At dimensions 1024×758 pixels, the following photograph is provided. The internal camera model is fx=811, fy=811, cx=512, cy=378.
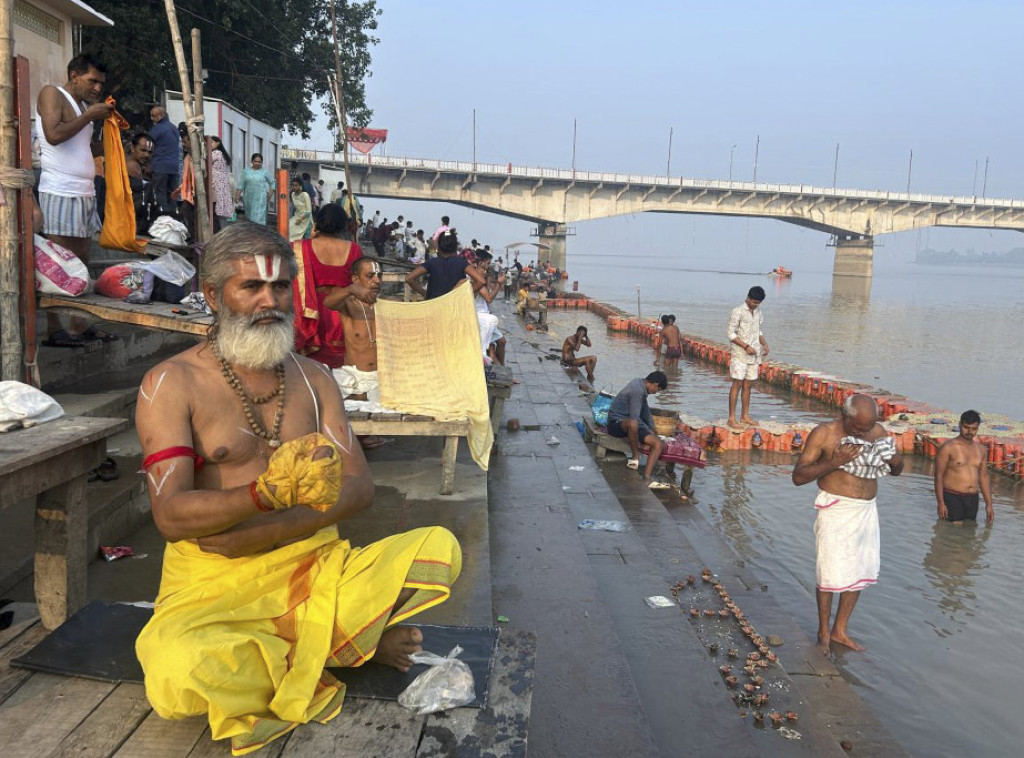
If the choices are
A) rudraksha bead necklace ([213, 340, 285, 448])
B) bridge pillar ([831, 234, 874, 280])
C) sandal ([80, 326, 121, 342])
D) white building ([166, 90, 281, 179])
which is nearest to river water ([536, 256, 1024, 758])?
rudraksha bead necklace ([213, 340, 285, 448])

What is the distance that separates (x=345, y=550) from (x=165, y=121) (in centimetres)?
820

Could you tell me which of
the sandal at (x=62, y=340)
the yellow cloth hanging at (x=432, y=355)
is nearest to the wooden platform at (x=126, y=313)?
the sandal at (x=62, y=340)

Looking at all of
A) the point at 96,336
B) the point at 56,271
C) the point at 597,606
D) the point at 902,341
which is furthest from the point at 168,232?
the point at 902,341

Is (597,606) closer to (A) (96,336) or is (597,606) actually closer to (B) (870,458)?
(B) (870,458)

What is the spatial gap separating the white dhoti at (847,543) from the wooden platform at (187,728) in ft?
11.5

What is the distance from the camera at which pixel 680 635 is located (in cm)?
438

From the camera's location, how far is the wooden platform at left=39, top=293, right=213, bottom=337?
190 inches

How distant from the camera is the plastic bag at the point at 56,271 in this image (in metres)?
4.73

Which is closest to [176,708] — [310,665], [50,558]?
[310,665]

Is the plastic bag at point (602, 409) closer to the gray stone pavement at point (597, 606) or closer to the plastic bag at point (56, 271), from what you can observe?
the gray stone pavement at point (597, 606)

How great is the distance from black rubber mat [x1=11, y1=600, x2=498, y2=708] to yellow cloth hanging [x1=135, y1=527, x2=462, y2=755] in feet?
0.31

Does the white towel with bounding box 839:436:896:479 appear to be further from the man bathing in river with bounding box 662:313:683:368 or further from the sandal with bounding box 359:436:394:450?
the man bathing in river with bounding box 662:313:683:368

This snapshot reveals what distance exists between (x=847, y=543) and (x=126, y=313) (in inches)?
184

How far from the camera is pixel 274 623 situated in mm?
2242
